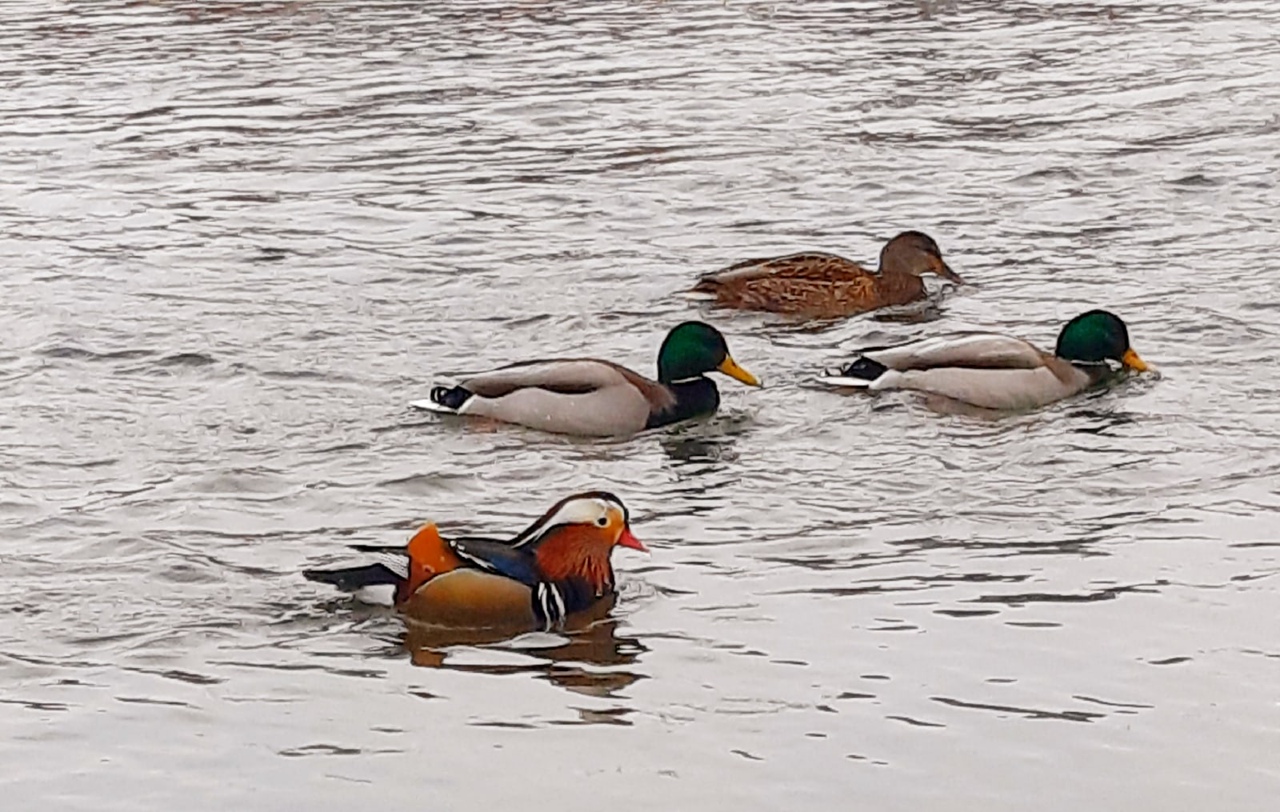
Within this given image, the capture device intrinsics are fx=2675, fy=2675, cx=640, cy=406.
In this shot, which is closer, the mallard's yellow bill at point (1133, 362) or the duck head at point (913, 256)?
the mallard's yellow bill at point (1133, 362)

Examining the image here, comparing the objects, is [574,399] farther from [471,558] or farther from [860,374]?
[471,558]

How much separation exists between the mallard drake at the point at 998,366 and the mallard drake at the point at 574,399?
78 cm

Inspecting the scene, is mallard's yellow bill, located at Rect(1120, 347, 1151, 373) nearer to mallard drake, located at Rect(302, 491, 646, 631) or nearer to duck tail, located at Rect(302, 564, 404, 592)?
mallard drake, located at Rect(302, 491, 646, 631)

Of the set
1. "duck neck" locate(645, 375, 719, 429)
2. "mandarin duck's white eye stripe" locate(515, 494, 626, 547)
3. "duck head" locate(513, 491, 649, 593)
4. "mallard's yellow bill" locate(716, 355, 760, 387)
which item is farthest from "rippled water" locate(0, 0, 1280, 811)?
"mandarin duck's white eye stripe" locate(515, 494, 626, 547)

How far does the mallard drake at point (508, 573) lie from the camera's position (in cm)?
854

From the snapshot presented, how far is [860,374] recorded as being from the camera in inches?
475

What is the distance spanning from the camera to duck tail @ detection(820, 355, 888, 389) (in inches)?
473

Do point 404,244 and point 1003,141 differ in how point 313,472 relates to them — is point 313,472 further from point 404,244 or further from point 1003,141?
point 1003,141

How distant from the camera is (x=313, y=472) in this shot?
35.3 ft

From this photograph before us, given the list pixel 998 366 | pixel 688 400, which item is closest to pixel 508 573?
pixel 688 400

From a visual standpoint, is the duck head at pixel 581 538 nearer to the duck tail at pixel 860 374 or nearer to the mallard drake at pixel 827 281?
the duck tail at pixel 860 374

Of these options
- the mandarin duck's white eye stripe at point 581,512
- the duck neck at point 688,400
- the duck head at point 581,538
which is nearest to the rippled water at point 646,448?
the duck neck at point 688,400

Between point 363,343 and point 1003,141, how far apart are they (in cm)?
710

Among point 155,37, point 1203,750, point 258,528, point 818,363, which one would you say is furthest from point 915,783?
point 155,37
